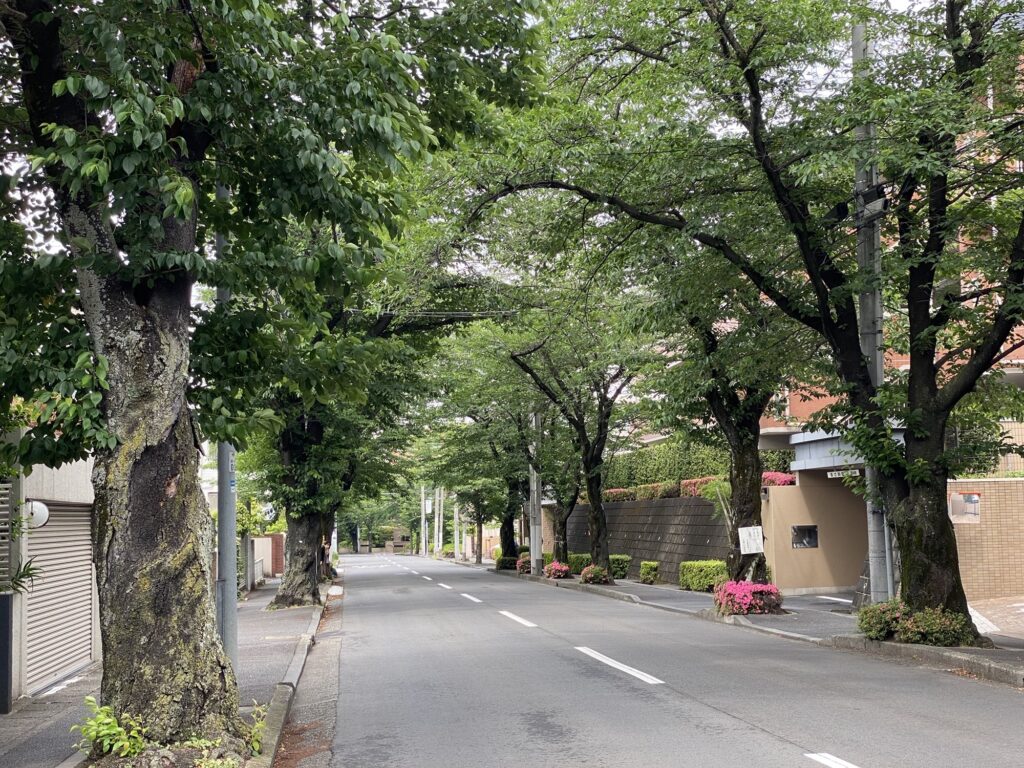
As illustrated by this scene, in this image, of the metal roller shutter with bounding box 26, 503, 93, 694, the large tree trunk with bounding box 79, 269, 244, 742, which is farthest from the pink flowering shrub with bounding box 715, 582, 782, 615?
the large tree trunk with bounding box 79, 269, 244, 742

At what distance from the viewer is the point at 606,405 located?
30047 mm

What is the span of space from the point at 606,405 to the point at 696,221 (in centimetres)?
1720

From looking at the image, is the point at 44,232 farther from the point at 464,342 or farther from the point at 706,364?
the point at 464,342

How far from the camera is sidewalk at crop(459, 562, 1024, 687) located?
11.1m

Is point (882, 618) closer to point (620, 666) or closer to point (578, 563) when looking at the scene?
point (620, 666)

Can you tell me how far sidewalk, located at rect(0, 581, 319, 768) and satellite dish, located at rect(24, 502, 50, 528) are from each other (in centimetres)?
195

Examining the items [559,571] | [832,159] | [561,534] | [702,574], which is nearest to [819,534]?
[702,574]

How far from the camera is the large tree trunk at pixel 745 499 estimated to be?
63.0 feet

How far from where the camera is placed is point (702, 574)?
2714 cm

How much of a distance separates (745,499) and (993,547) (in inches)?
223

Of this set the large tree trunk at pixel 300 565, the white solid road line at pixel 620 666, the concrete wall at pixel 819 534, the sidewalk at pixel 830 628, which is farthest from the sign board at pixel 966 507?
the large tree trunk at pixel 300 565

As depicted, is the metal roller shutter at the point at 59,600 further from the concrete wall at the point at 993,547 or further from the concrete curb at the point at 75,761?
the concrete wall at the point at 993,547

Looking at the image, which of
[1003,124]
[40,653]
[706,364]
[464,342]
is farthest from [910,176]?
[464,342]

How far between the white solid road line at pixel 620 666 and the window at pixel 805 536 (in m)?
13.7
